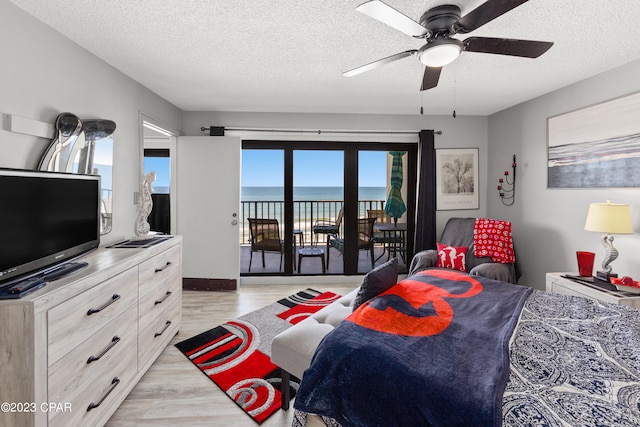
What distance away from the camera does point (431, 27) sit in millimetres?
1604

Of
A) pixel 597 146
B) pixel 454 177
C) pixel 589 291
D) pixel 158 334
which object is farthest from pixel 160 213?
pixel 597 146

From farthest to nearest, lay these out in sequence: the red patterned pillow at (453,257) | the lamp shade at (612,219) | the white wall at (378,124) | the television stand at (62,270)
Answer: the white wall at (378,124), the red patterned pillow at (453,257), the lamp shade at (612,219), the television stand at (62,270)

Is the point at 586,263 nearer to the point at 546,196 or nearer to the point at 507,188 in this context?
the point at 546,196

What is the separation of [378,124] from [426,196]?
3.96 feet

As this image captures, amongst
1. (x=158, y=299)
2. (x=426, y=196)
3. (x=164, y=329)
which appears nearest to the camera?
(x=158, y=299)

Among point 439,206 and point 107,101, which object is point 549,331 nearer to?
point 439,206

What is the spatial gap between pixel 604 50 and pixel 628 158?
922mm

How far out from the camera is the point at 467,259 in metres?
3.38

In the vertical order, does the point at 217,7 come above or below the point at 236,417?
above

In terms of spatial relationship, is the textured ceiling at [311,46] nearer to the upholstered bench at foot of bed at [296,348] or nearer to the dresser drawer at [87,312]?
the dresser drawer at [87,312]

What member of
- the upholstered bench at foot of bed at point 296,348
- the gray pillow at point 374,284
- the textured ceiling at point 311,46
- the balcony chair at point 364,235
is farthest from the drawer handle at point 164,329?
the balcony chair at point 364,235

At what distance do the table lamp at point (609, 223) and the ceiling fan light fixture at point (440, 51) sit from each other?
1835 mm

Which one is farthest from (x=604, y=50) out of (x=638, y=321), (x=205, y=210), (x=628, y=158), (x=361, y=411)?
(x=205, y=210)

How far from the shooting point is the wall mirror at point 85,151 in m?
1.79
